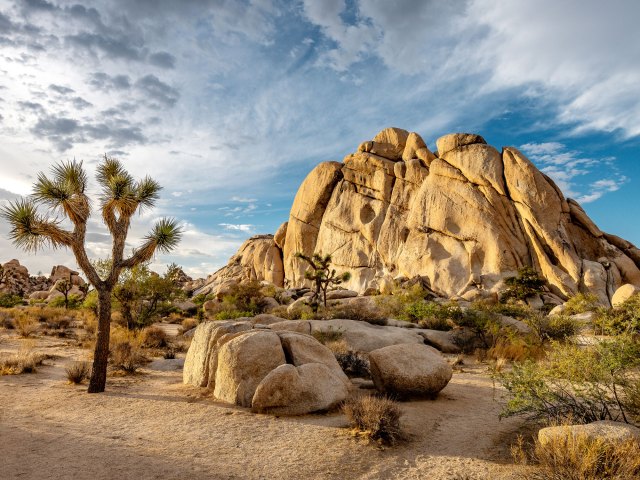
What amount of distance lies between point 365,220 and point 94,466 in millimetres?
42580

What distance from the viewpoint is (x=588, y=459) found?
4211 mm

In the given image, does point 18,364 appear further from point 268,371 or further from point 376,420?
point 376,420

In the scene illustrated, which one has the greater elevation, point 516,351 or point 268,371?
point 516,351

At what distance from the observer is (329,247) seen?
48031 millimetres

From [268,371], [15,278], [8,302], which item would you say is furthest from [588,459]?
[15,278]

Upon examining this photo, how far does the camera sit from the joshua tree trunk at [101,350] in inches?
378

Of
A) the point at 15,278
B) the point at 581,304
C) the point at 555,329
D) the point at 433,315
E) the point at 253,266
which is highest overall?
the point at 253,266

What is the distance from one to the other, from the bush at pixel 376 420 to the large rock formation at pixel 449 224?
28.9 metres

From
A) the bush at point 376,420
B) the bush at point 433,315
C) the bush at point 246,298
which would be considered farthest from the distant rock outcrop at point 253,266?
the bush at point 376,420

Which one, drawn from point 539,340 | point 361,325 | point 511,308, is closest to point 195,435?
point 361,325

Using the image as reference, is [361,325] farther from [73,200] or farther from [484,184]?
[484,184]

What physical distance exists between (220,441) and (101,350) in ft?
16.5

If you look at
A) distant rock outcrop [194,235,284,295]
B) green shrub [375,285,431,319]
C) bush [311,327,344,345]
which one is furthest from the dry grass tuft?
distant rock outcrop [194,235,284,295]

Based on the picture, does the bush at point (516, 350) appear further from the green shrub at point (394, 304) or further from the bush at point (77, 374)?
the bush at point (77, 374)
